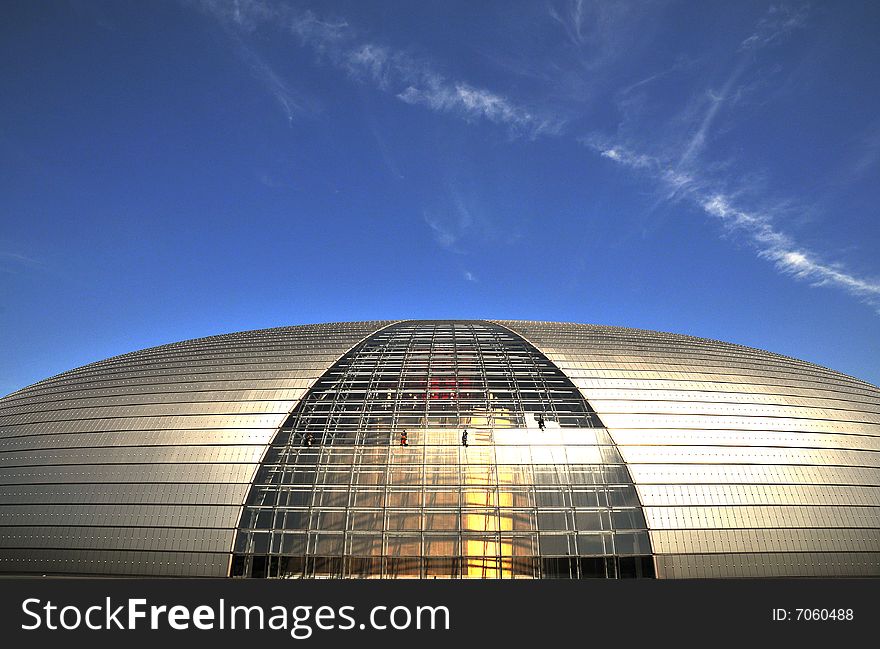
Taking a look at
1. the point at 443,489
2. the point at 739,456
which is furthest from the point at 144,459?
the point at 739,456

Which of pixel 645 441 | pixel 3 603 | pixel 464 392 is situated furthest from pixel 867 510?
pixel 3 603

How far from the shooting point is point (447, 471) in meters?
17.8

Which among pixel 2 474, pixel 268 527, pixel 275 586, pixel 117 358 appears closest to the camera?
pixel 275 586

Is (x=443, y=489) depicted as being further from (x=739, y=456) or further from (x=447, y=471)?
(x=739, y=456)

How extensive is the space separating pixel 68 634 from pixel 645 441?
18.3 metres

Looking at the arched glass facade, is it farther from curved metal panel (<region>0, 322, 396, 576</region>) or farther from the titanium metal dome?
curved metal panel (<region>0, 322, 396, 576</region>)

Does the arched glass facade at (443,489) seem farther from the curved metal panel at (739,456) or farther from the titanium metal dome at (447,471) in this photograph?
the curved metal panel at (739,456)

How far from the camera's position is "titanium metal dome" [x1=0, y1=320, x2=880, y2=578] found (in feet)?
53.9

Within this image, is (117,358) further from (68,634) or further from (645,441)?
(645,441)

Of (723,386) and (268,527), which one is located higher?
(723,386)

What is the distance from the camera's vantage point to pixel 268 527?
16.7 metres

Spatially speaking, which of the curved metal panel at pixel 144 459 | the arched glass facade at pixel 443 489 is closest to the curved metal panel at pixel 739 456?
the arched glass facade at pixel 443 489

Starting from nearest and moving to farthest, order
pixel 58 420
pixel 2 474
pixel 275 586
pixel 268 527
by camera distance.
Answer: pixel 275 586, pixel 268 527, pixel 2 474, pixel 58 420

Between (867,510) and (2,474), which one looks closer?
(867,510)
